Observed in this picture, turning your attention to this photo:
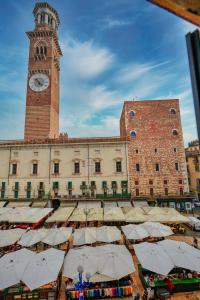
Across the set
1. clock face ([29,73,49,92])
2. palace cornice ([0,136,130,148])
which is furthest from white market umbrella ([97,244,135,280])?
clock face ([29,73,49,92])

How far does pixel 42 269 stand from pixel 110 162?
23.6 m

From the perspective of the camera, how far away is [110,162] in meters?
33.8

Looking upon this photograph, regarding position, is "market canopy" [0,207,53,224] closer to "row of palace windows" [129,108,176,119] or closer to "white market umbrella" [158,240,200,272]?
"white market umbrella" [158,240,200,272]

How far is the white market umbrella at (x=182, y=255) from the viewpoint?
1156 centimetres

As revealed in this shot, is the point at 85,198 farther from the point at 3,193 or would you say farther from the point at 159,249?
the point at 159,249

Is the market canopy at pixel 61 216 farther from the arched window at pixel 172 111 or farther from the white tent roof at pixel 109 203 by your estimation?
the arched window at pixel 172 111

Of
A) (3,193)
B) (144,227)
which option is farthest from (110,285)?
(3,193)

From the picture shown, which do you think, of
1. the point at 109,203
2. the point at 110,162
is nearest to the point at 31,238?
the point at 109,203

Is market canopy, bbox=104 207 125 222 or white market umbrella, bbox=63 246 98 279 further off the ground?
market canopy, bbox=104 207 125 222

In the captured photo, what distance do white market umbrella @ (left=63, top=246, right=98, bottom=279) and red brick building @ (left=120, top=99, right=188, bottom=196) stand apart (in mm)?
21106

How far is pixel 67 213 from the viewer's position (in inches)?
943

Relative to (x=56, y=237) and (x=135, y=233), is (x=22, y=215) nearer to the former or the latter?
(x=56, y=237)

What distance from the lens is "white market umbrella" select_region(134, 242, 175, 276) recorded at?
11.2 metres

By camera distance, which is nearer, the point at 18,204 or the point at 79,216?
the point at 79,216
